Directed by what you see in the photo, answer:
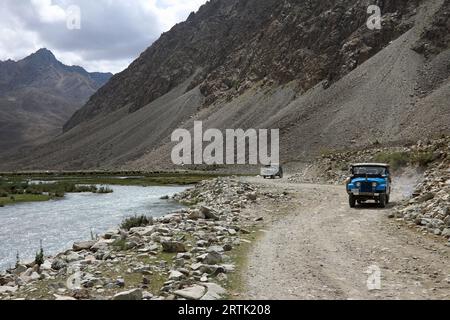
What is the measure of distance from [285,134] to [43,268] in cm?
8827

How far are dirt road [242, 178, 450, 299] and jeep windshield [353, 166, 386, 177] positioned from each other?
4241mm

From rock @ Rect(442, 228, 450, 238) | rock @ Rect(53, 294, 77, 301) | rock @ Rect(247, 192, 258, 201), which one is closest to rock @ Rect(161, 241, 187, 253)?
rock @ Rect(53, 294, 77, 301)

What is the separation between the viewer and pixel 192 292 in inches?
379

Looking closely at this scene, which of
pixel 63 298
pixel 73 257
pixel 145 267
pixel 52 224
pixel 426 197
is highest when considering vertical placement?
pixel 426 197

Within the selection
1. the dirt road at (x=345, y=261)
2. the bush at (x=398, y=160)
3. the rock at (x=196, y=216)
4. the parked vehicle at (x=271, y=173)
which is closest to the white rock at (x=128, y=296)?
the dirt road at (x=345, y=261)

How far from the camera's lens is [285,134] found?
326 feet

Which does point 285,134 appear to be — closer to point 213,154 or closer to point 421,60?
point 213,154

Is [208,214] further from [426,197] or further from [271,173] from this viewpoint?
[271,173]

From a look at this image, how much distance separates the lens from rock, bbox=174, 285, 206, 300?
30.8 ft

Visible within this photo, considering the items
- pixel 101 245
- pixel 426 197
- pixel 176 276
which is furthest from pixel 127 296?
pixel 426 197

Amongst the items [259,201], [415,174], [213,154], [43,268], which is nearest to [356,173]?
[259,201]

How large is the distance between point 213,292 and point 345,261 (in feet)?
15.3

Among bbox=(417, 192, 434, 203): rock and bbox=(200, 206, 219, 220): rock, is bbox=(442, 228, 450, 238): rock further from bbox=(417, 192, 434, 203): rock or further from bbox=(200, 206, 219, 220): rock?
bbox=(200, 206, 219, 220): rock
